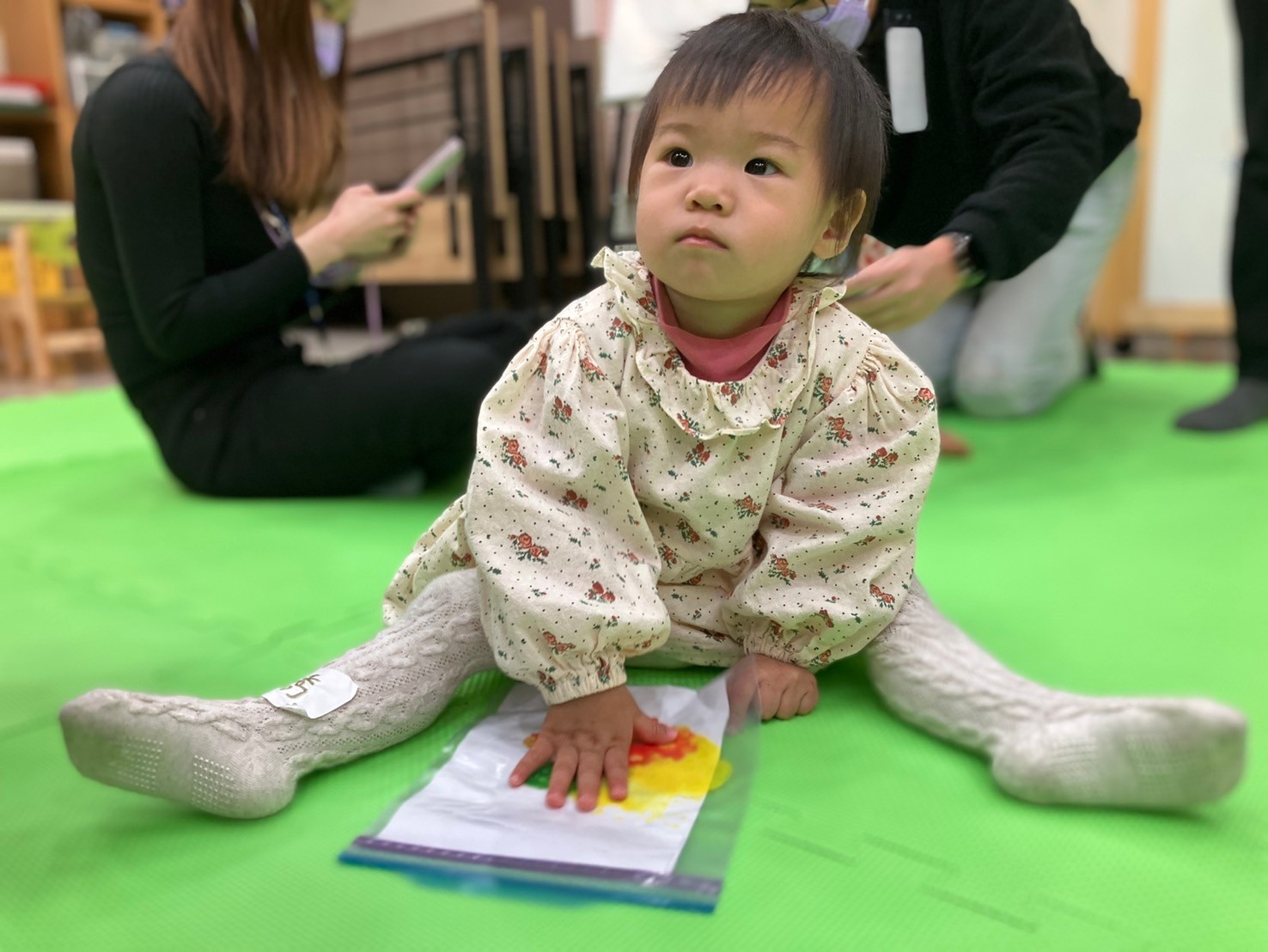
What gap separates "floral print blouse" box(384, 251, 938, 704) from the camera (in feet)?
1.80

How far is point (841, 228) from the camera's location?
57 centimetres

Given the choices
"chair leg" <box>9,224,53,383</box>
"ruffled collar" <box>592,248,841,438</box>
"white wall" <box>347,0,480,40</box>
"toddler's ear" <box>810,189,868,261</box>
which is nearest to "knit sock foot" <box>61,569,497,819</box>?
"ruffled collar" <box>592,248,841,438</box>

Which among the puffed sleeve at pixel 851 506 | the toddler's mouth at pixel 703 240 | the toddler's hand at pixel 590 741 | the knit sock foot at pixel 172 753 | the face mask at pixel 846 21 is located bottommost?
the toddler's hand at pixel 590 741

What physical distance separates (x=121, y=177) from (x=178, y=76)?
0.12 m

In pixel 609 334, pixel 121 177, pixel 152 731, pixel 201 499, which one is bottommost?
pixel 201 499

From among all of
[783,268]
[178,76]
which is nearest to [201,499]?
[178,76]

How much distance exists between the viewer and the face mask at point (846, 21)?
54 cm

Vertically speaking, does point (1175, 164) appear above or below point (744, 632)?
above

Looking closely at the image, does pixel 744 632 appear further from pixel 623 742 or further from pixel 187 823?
pixel 187 823

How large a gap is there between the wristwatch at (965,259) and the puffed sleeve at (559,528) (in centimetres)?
23

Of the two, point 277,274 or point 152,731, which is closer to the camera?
point 152,731

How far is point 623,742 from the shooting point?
543mm

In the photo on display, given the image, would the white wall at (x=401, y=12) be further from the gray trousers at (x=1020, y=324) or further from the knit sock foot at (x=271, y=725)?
the knit sock foot at (x=271, y=725)

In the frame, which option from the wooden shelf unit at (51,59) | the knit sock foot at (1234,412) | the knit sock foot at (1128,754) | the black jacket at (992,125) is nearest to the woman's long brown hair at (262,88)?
the wooden shelf unit at (51,59)
